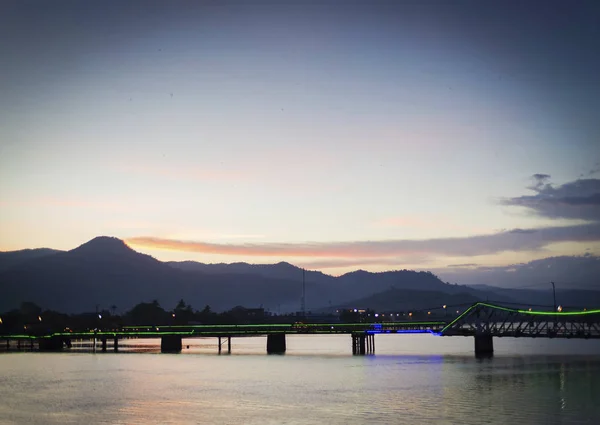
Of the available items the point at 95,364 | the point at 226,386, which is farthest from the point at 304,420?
the point at 95,364

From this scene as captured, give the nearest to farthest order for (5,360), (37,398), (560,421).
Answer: (560,421) < (37,398) < (5,360)

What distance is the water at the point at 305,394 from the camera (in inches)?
3260

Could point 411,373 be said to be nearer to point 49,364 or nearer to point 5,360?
point 49,364

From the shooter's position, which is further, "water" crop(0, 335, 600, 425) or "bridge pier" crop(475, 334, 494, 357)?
"bridge pier" crop(475, 334, 494, 357)

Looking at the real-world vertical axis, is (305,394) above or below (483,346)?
below

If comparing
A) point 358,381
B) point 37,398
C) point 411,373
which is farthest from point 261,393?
point 411,373

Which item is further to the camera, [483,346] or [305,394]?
[483,346]

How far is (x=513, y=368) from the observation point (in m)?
148

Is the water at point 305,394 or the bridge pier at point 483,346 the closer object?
the water at point 305,394

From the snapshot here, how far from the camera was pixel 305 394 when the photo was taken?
343ft

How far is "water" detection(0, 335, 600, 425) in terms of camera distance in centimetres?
8281

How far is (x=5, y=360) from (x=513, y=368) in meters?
126

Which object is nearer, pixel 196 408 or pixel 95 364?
pixel 196 408

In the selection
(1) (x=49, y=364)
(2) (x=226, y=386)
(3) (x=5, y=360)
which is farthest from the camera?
(3) (x=5, y=360)
